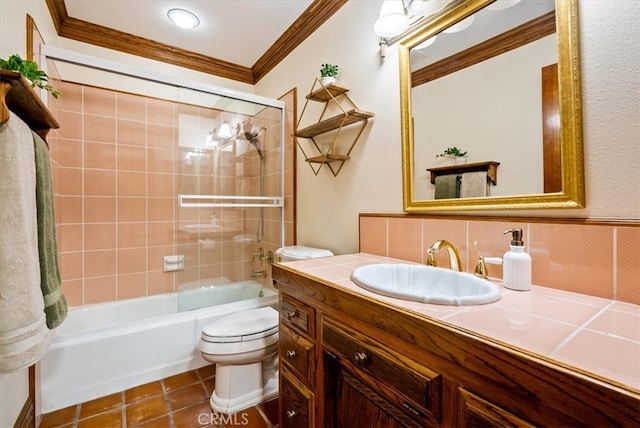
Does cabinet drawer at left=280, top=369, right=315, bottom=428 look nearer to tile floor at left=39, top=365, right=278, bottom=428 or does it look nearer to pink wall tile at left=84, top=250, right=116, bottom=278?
tile floor at left=39, top=365, right=278, bottom=428

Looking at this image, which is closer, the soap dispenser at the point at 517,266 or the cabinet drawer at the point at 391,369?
the cabinet drawer at the point at 391,369

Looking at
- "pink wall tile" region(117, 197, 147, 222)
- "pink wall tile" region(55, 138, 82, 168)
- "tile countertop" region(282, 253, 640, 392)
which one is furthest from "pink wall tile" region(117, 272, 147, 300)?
"tile countertop" region(282, 253, 640, 392)

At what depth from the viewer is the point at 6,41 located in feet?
3.99

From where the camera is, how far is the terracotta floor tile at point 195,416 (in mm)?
1456

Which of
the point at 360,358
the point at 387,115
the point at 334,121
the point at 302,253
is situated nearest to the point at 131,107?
the point at 334,121

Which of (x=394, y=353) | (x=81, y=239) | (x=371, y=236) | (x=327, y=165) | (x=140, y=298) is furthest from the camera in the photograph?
(x=140, y=298)

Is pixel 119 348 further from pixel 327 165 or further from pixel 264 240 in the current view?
pixel 327 165

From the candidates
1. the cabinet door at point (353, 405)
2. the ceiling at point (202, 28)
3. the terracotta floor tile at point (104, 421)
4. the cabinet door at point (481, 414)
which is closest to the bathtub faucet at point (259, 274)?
the terracotta floor tile at point (104, 421)

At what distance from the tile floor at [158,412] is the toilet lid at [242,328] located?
395 mm

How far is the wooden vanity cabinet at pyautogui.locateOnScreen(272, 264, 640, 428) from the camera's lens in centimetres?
45

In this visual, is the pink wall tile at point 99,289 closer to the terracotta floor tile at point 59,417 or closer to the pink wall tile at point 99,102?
the terracotta floor tile at point 59,417

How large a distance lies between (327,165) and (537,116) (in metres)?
1.16

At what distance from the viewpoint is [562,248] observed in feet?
2.86

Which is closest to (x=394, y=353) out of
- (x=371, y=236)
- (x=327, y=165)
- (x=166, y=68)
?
(x=371, y=236)
